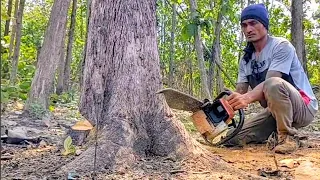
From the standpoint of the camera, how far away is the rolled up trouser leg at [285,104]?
3334 millimetres

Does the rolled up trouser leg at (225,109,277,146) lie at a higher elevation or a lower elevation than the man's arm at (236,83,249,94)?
lower

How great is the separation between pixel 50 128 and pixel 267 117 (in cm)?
248

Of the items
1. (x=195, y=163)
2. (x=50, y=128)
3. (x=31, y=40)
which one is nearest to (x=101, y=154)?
(x=195, y=163)

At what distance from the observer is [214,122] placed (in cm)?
311

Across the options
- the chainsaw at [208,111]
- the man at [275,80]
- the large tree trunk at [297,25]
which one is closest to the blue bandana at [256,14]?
the man at [275,80]

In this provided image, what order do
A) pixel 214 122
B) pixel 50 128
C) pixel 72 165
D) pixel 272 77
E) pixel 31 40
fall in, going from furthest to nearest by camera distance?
pixel 31 40, pixel 50 128, pixel 272 77, pixel 214 122, pixel 72 165

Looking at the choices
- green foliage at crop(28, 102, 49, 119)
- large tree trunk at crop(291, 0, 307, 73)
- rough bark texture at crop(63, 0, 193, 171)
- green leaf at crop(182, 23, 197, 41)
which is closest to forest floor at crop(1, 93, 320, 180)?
rough bark texture at crop(63, 0, 193, 171)

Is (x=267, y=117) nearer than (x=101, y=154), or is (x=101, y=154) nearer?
(x=101, y=154)

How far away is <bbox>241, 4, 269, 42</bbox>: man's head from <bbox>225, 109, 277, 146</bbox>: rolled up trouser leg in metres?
0.73

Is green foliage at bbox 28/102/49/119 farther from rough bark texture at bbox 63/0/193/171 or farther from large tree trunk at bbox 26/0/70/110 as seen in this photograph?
rough bark texture at bbox 63/0/193/171

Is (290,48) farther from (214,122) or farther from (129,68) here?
(129,68)

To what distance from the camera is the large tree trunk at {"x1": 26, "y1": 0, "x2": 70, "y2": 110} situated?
6.27 meters

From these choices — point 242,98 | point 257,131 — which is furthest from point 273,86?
point 257,131

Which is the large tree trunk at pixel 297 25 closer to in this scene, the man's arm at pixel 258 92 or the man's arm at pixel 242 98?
the man's arm at pixel 258 92
